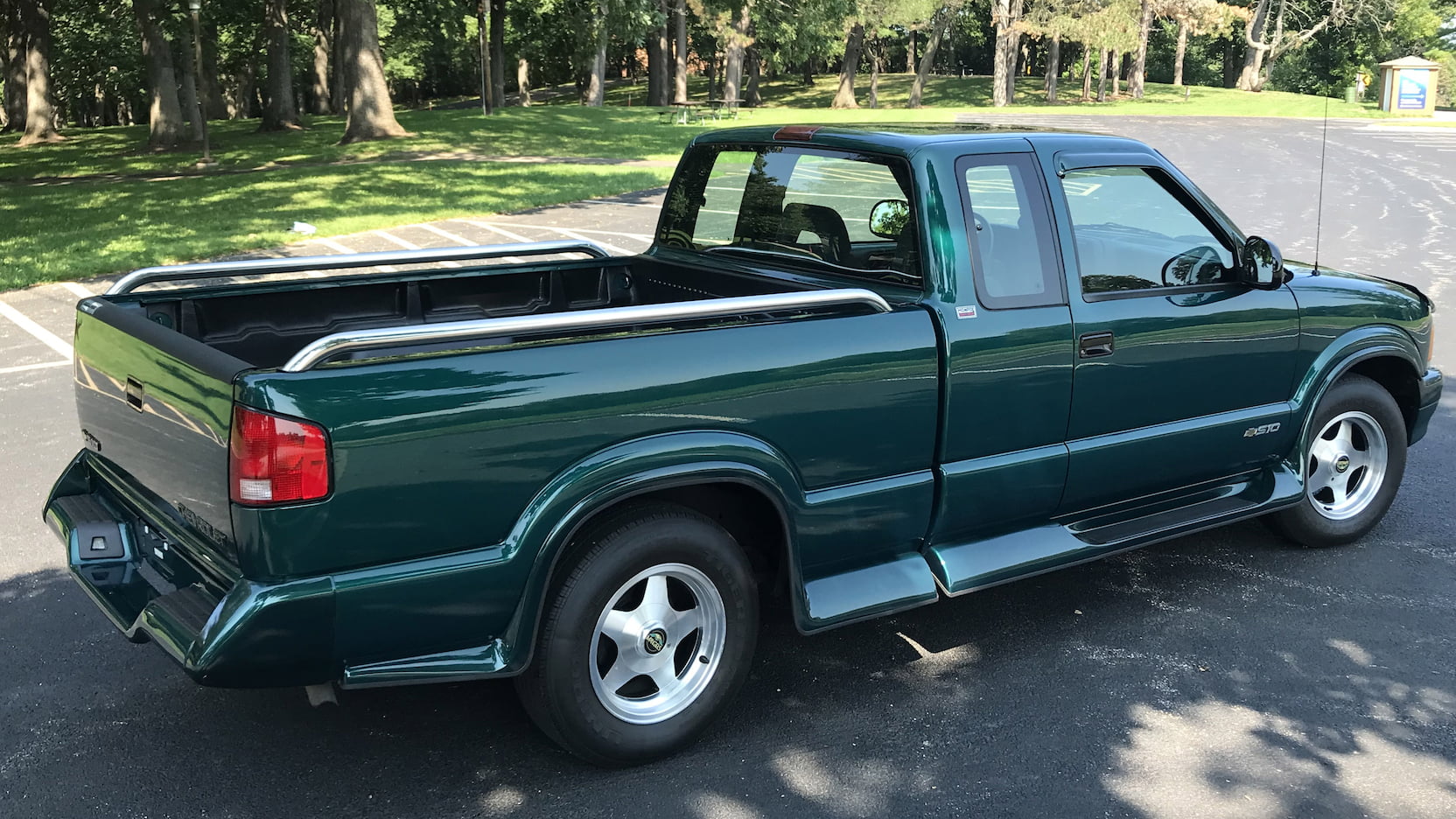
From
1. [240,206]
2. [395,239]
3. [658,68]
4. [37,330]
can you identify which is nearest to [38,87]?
[240,206]

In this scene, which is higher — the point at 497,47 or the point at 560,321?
the point at 497,47

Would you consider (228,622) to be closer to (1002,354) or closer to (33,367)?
(1002,354)

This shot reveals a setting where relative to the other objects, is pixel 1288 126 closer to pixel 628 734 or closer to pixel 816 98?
pixel 816 98

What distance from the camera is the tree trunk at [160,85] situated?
1140 inches

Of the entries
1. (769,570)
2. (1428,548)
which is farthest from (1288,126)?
(769,570)

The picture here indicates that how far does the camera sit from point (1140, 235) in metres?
5.11

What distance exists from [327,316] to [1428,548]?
503 cm

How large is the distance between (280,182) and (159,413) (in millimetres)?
19269

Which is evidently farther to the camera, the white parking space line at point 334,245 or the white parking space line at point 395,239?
the white parking space line at point 395,239

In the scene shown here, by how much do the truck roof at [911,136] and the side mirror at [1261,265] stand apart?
0.58 metres

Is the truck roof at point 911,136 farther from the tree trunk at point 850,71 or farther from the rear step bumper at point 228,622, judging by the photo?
the tree trunk at point 850,71

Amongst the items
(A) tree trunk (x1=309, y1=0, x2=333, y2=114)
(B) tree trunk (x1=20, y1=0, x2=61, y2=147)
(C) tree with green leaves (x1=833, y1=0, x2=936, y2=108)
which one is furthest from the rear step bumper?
(C) tree with green leaves (x1=833, y1=0, x2=936, y2=108)

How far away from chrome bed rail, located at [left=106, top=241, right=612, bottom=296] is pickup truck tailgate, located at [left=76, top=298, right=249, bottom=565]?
0.84ft

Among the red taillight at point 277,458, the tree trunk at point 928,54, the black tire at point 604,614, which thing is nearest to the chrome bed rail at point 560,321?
the red taillight at point 277,458
